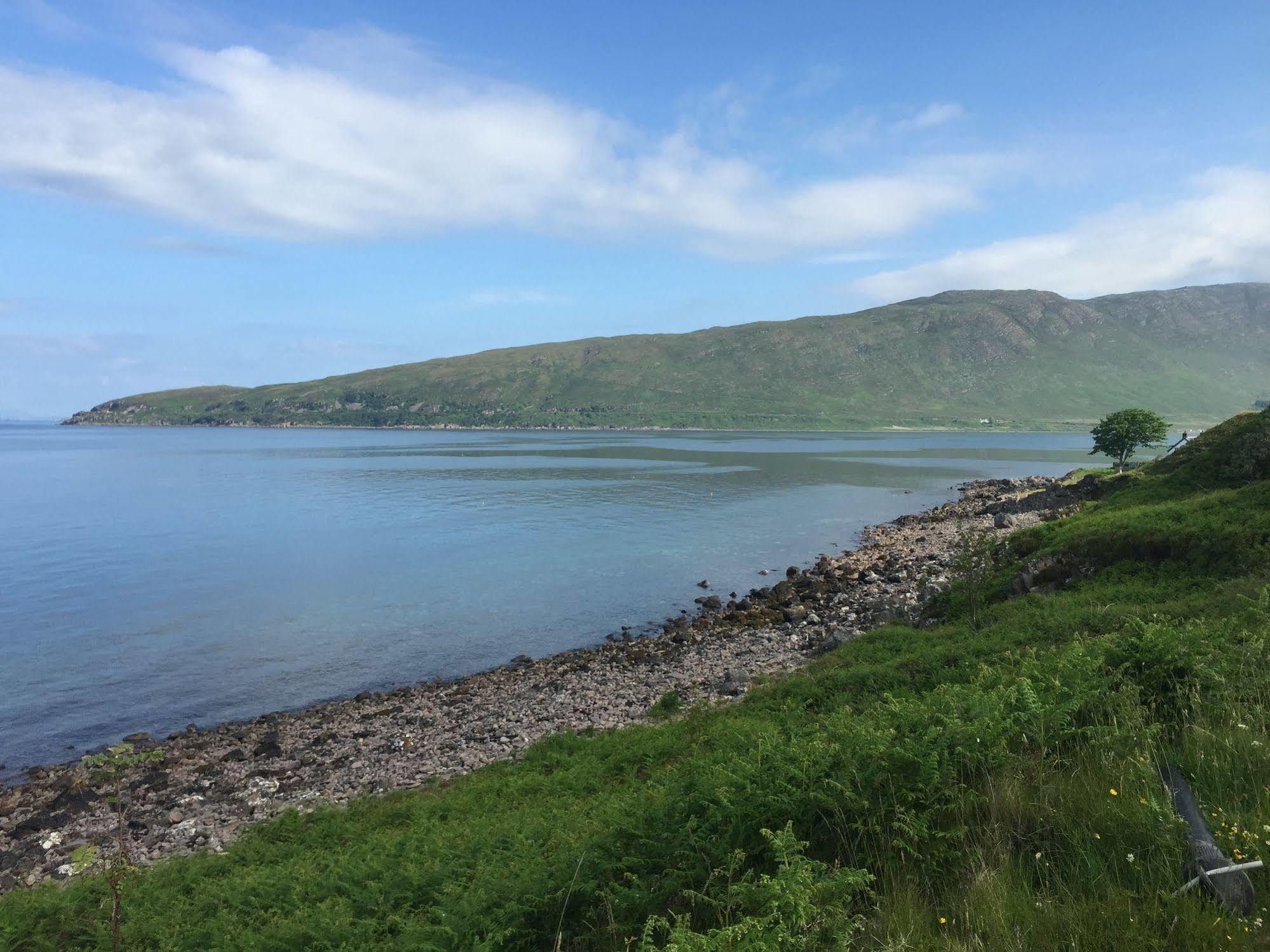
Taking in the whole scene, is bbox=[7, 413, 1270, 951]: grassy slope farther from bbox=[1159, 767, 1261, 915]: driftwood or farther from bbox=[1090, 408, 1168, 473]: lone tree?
bbox=[1090, 408, 1168, 473]: lone tree

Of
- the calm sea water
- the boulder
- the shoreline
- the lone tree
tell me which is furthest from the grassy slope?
the lone tree

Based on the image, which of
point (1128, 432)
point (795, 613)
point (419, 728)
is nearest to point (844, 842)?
point (419, 728)

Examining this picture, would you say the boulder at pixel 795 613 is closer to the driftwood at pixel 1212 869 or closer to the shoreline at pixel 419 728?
the shoreline at pixel 419 728

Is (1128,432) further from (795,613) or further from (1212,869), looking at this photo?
(1212,869)

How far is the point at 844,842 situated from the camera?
21.5ft

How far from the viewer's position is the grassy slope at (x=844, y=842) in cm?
529

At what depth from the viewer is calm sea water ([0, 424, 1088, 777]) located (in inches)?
1065

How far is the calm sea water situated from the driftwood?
1035 inches

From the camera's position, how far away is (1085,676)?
8.88m

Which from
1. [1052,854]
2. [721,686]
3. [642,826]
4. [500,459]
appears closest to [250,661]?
[721,686]

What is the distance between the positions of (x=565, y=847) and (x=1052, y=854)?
557cm

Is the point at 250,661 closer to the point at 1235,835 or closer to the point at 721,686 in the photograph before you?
the point at 721,686

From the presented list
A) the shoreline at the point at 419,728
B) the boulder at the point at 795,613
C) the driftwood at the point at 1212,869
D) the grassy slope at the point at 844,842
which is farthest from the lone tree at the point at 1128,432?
the driftwood at the point at 1212,869

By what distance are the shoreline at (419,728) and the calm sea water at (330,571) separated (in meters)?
2.43
